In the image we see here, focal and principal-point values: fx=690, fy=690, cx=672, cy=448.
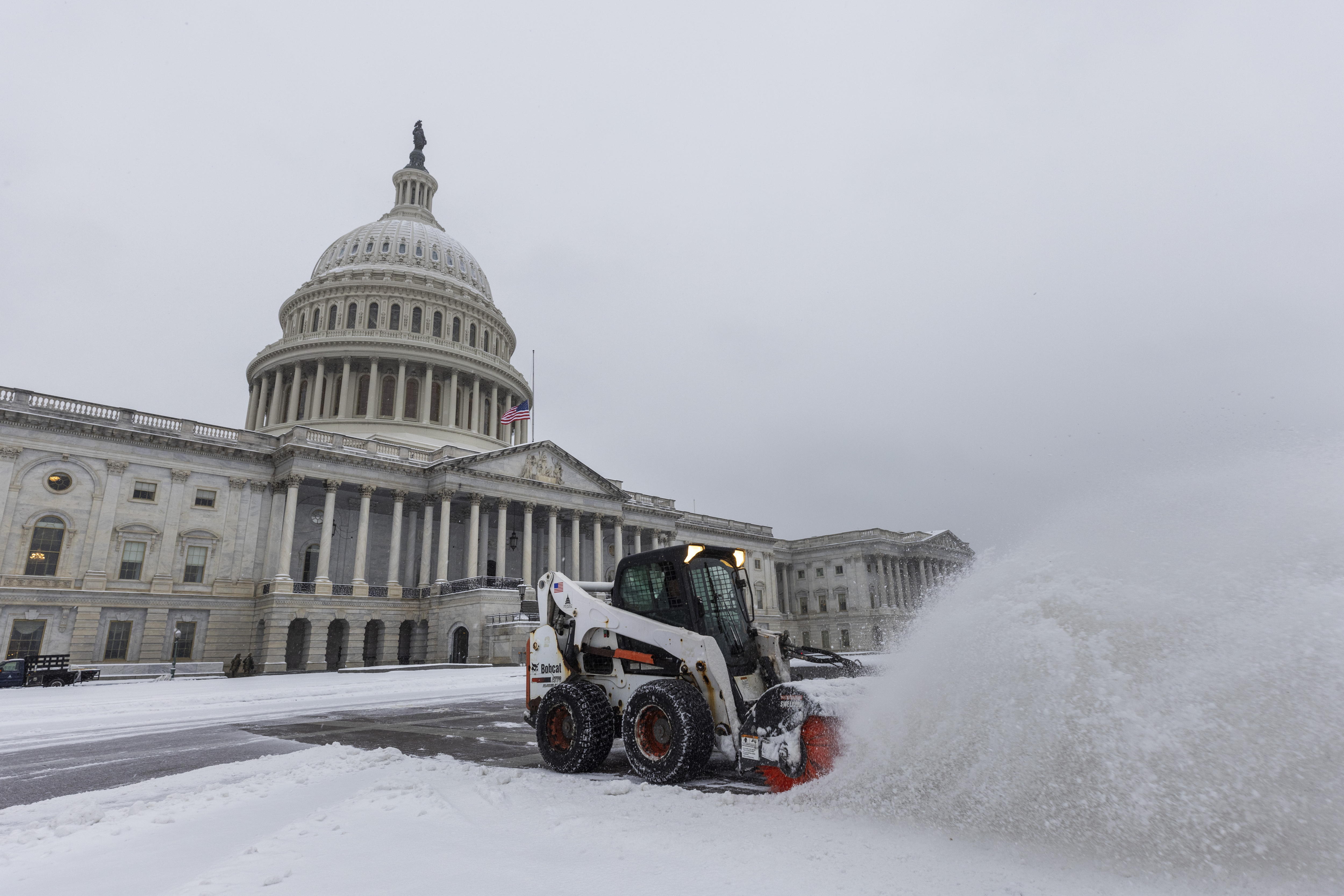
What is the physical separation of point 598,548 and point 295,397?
27.2 m

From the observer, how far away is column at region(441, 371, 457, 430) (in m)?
56.8

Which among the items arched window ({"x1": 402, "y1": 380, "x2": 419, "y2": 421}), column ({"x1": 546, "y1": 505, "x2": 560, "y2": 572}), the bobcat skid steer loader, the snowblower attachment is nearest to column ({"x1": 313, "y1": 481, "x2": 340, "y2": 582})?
column ({"x1": 546, "y1": 505, "x2": 560, "y2": 572})

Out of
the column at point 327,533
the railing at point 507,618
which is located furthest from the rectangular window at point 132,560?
the railing at point 507,618

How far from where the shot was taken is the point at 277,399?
2218 inches

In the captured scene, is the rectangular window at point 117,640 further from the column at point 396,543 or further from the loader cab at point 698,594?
the loader cab at point 698,594

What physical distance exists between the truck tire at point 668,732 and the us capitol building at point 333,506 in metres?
31.0

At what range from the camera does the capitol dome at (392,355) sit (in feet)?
180

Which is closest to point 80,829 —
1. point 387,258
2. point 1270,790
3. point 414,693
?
point 1270,790

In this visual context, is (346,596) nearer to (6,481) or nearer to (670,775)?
(6,481)

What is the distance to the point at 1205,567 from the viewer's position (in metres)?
4.43

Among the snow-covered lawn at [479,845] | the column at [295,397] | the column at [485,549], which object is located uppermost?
the column at [295,397]

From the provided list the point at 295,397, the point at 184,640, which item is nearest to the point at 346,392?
the point at 295,397

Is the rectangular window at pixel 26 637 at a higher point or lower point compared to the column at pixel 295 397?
lower

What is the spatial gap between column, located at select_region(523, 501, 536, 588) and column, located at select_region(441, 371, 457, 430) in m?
12.7
